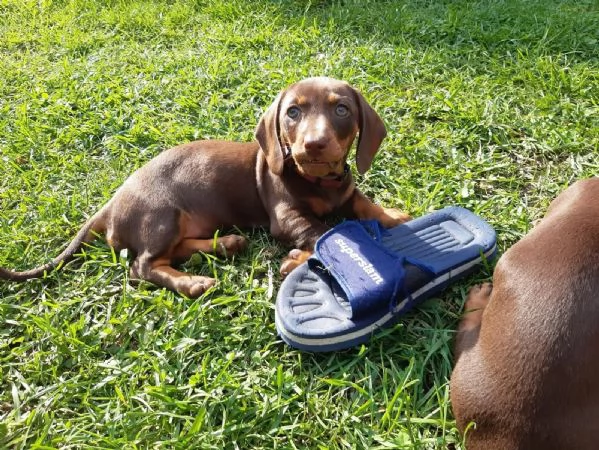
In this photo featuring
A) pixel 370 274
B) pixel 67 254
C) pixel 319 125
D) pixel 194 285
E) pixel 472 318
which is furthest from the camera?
pixel 67 254

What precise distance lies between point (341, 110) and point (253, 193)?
0.75 metres

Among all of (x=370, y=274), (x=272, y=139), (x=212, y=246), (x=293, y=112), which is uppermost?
(x=293, y=112)

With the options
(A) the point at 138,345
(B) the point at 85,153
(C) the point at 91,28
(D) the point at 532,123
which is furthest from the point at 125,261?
(C) the point at 91,28

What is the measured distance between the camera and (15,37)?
7016mm

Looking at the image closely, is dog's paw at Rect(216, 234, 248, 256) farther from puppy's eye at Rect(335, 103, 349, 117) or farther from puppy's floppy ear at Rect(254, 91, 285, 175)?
puppy's eye at Rect(335, 103, 349, 117)

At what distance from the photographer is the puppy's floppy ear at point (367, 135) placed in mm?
3404

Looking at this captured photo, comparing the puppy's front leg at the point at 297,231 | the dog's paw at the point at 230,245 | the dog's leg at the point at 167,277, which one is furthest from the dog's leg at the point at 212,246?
the puppy's front leg at the point at 297,231

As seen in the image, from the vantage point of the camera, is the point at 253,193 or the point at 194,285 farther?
the point at 253,193

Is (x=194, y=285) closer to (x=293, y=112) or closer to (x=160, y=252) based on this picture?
(x=160, y=252)

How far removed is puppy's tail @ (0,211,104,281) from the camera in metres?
3.27

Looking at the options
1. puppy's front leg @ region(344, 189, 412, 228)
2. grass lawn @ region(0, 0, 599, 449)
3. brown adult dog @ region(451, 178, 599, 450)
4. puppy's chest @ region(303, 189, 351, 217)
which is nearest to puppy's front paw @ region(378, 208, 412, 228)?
puppy's front leg @ region(344, 189, 412, 228)

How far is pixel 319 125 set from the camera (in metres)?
3.20

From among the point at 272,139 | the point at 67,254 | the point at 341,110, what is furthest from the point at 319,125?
the point at 67,254

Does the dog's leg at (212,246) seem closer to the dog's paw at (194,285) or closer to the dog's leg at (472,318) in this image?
the dog's paw at (194,285)
